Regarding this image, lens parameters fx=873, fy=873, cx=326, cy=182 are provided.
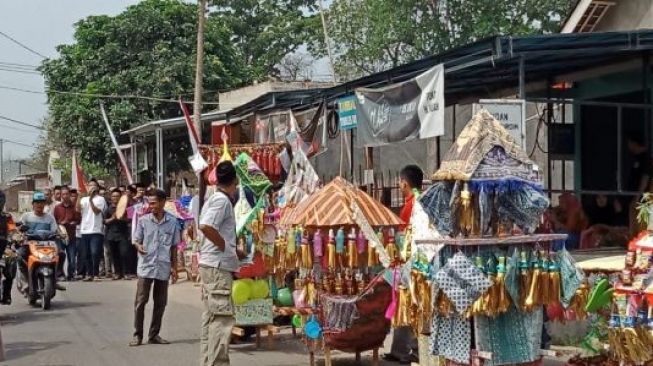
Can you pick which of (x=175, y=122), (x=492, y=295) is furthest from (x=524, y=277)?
(x=175, y=122)

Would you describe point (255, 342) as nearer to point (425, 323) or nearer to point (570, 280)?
point (425, 323)

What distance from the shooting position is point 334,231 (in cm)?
782

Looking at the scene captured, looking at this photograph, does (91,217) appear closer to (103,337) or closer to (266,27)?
(103,337)

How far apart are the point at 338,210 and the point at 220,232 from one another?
3.58ft

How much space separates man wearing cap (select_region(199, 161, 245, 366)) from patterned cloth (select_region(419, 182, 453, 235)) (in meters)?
2.29

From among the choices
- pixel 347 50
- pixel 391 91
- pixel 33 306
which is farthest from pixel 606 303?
pixel 347 50

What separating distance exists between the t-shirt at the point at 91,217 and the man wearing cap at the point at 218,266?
9748 mm

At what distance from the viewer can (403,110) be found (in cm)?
991

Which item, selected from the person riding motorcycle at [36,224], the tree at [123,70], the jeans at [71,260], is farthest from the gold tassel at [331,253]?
the tree at [123,70]

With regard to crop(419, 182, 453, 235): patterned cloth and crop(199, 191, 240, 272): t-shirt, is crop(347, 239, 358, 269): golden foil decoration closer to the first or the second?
crop(199, 191, 240, 272): t-shirt

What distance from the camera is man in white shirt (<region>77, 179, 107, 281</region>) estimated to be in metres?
16.9

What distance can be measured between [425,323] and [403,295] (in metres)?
0.25

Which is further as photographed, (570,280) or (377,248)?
(377,248)

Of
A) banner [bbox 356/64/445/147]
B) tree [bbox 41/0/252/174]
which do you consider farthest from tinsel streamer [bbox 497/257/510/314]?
tree [bbox 41/0/252/174]
